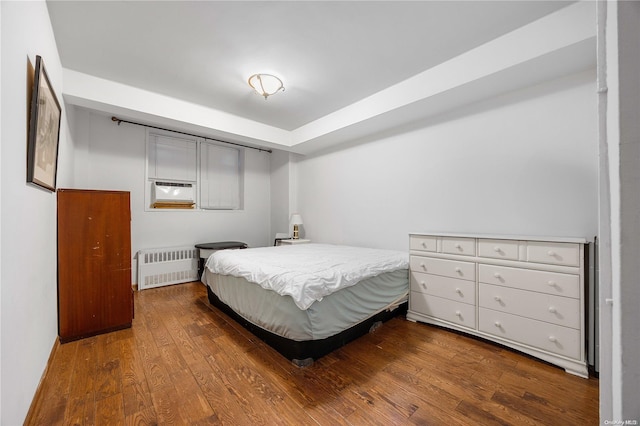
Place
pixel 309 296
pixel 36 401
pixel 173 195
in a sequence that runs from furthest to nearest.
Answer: pixel 173 195 < pixel 309 296 < pixel 36 401

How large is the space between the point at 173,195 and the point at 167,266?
3.80 feet

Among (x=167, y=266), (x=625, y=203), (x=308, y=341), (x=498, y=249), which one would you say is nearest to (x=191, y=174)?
(x=167, y=266)

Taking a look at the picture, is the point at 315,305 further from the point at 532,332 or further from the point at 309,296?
the point at 532,332

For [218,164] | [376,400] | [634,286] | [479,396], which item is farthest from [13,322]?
[218,164]

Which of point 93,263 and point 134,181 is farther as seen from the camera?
point 134,181

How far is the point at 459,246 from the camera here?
2.48m

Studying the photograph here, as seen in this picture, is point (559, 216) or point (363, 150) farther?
point (363, 150)

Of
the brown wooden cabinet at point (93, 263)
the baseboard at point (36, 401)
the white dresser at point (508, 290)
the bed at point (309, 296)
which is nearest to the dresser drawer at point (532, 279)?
the white dresser at point (508, 290)

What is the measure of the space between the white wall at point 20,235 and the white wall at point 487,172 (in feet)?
11.0

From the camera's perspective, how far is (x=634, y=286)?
449 mm

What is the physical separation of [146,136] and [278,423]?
4460mm

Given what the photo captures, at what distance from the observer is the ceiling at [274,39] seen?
6.29 feet

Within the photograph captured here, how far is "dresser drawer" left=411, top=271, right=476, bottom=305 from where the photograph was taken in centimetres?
240

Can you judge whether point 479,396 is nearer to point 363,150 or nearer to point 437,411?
point 437,411
